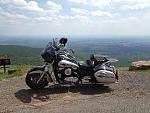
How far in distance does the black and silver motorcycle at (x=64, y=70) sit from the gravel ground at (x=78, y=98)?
298 mm

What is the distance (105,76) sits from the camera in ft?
37.3

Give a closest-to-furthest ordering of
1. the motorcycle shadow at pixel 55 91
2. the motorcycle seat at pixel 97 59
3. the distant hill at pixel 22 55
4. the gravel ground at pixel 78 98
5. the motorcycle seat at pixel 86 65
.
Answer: the gravel ground at pixel 78 98
the motorcycle shadow at pixel 55 91
the motorcycle seat at pixel 86 65
the motorcycle seat at pixel 97 59
the distant hill at pixel 22 55

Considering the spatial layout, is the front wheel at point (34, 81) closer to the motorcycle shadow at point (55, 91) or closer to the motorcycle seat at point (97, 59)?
the motorcycle shadow at point (55, 91)

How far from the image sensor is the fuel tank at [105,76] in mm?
11383

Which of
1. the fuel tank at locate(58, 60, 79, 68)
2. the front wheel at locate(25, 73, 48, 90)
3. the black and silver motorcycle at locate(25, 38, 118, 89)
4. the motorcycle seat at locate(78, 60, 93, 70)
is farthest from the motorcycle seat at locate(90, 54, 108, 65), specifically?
the front wheel at locate(25, 73, 48, 90)

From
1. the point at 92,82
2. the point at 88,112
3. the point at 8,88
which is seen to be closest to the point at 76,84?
the point at 92,82

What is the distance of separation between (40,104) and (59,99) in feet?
2.71

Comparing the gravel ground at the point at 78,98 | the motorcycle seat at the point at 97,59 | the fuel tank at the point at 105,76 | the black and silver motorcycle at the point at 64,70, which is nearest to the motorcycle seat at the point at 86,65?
the black and silver motorcycle at the point at 64,70

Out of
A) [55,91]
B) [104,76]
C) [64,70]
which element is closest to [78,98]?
[55,91]

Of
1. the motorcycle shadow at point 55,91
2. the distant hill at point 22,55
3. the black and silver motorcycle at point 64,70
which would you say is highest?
the black and silver motorcycle at point 64,70

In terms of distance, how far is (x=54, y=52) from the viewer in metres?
11.1

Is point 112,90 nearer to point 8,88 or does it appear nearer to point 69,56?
point 69,56

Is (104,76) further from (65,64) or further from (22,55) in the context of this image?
(22,55)

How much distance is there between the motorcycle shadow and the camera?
1039 centimetres
